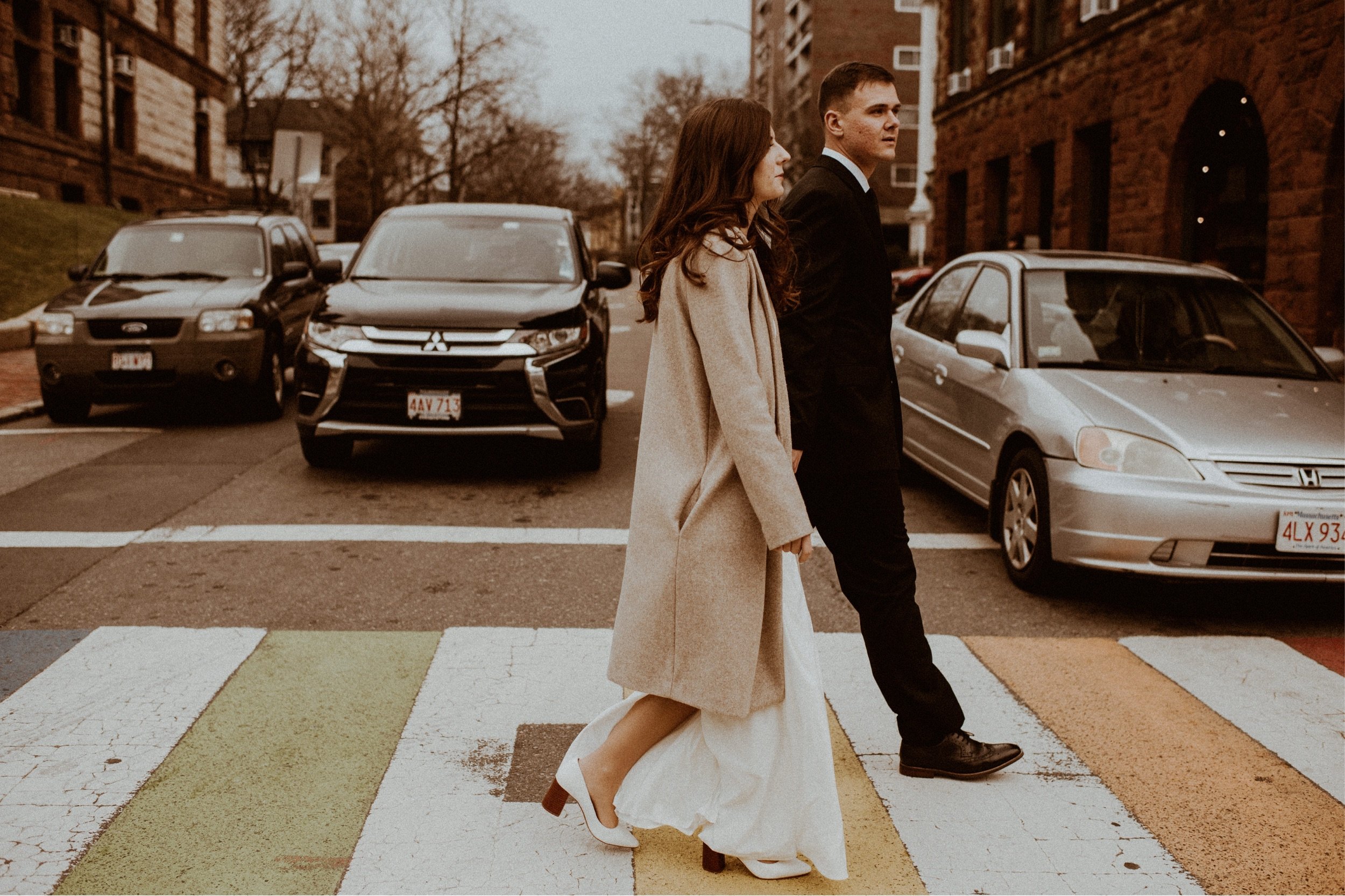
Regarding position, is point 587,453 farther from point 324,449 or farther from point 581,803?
point 581,803

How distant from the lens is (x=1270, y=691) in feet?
14.9

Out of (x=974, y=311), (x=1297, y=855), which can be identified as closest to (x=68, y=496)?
(x=974, y=311)

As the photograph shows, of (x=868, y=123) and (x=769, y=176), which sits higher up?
(x=868, y=123)

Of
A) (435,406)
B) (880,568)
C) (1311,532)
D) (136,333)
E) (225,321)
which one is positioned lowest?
(1311,532)

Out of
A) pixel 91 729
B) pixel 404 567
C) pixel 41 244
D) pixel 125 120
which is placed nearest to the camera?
pixel 91 729

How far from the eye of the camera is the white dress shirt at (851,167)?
3.42 m

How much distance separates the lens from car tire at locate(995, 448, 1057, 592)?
18.2ft

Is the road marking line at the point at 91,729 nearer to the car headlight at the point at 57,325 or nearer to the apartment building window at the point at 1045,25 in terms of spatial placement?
the car headlight at the point at 57,325

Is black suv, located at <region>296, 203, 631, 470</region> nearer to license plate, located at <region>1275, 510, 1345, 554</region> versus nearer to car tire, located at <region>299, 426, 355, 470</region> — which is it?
car tire, located at <region>299, 426, 355, 470</region>

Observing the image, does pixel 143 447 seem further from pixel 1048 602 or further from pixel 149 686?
pixel 1048 602

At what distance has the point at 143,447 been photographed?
9289 mm

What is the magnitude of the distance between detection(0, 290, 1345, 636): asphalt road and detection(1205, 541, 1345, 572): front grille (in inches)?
14.4

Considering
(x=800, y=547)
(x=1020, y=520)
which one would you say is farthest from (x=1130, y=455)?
(x=800, y=547)

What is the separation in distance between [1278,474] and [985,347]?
5.06 feet
